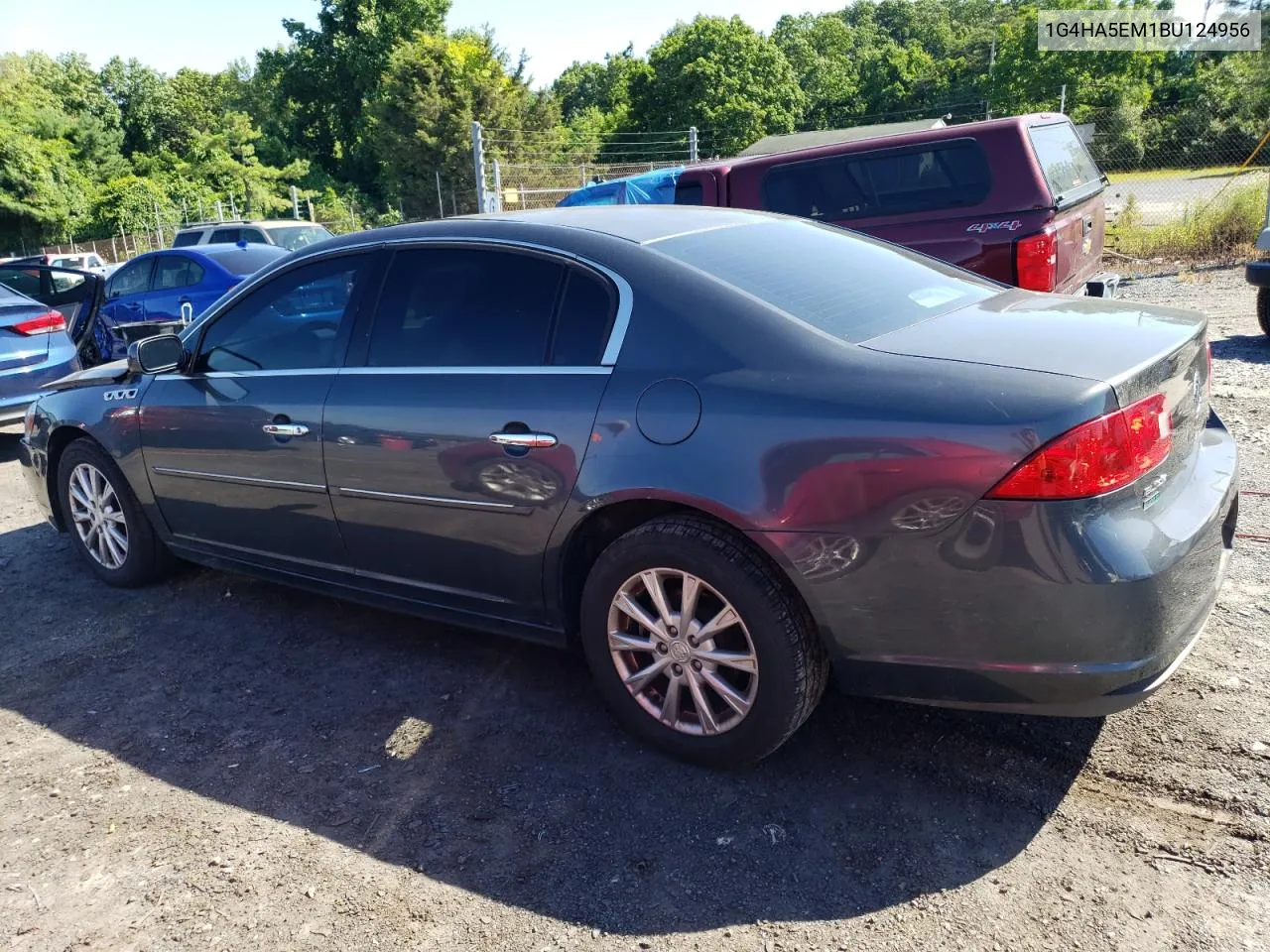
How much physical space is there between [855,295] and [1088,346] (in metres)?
0.75

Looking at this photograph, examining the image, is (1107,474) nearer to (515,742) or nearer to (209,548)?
(515,742)

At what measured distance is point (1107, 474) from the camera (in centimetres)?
238

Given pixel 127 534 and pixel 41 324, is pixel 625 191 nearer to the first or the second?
pixel 41 324

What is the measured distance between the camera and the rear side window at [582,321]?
10.2 ft

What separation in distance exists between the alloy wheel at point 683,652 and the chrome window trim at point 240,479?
1.41 metres

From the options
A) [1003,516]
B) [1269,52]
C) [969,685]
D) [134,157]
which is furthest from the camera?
[134,157]

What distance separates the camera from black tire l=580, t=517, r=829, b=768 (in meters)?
2.71

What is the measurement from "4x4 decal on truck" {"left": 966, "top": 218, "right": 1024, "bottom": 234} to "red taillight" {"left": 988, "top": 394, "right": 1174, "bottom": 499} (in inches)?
199

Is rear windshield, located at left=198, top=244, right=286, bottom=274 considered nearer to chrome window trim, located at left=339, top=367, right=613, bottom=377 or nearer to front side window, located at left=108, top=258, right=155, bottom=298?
front side window, located at left=108, top=258, right=155, bottom=298

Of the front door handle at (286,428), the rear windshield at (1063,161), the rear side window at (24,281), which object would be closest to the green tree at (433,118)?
the rear side window at (24,281)

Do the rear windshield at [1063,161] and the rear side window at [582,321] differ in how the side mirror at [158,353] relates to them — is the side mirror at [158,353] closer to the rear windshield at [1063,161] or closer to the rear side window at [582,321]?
the rear side window at [582,321]

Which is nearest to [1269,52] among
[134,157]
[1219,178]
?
[1219,178]

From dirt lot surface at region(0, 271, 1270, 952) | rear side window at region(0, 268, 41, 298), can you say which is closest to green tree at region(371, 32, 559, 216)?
rear side window at region(0, 268, 41, 298)

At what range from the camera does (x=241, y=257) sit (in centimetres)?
1121
